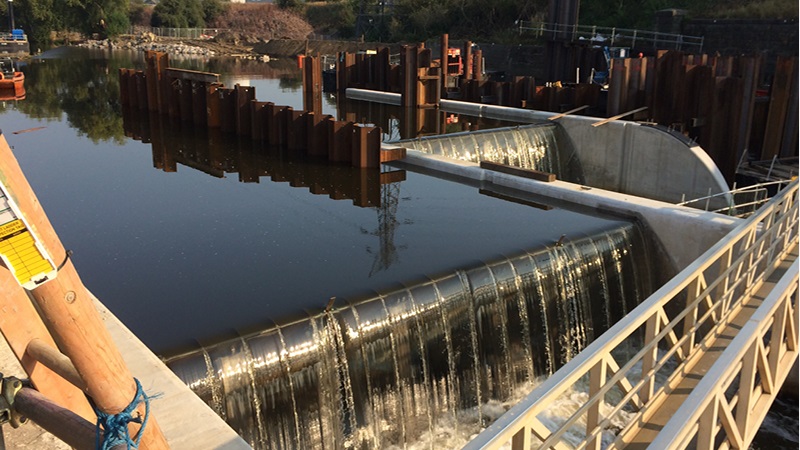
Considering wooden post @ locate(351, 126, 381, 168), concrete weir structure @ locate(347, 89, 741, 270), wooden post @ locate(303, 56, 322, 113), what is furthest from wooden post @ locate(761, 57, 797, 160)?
wooden post @ locate(303, 56, 322, 113)

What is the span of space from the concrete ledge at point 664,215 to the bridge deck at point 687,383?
2862mm

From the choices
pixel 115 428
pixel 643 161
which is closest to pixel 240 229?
pixel 115 428

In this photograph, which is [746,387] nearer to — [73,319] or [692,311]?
[692,311]

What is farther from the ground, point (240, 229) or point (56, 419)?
point (56, 419)

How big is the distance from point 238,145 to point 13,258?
16357mm

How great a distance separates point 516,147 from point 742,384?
A: 12318mm

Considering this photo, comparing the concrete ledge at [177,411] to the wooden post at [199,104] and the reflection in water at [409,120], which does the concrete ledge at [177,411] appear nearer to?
the reflection in water at [409,120]

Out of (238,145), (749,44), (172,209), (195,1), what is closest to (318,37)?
(195,1)

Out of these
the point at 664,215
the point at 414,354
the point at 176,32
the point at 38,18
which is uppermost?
the point at 38,18

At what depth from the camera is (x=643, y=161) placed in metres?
18.5

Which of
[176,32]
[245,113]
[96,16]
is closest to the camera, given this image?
[245,113]

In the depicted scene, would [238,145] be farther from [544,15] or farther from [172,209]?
[544,15]

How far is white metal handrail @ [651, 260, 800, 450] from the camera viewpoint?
4.47 meters

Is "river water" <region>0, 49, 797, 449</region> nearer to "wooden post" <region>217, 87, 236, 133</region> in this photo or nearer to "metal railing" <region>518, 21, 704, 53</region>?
"wooden post" <region>217, 87, 236, 133</region>
